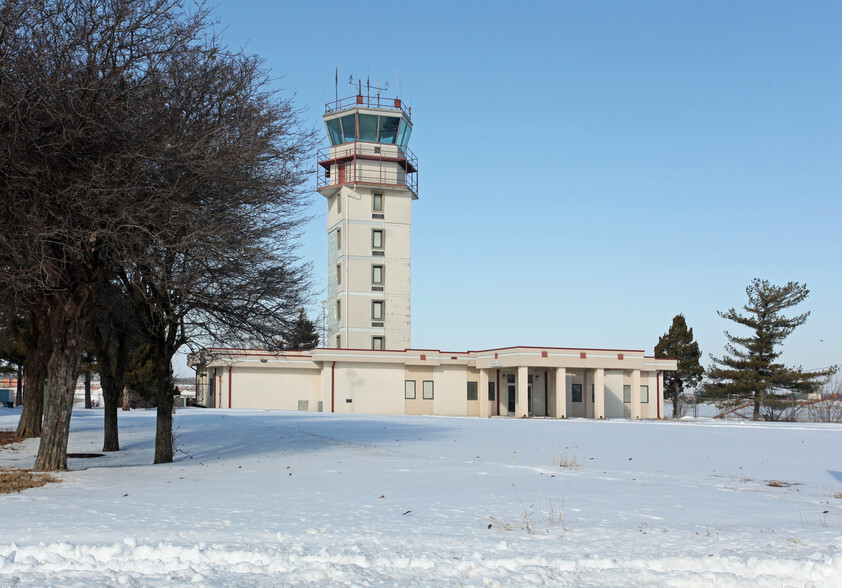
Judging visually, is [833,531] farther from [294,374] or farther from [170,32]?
[294,374]

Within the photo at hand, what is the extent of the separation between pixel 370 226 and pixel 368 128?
680cm

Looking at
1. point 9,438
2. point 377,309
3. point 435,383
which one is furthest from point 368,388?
point 9,438

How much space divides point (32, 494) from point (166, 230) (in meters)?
4.61

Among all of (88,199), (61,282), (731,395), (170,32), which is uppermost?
(170,32)

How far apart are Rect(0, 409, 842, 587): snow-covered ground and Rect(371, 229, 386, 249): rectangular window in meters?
36.1

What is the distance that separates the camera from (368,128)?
175ft

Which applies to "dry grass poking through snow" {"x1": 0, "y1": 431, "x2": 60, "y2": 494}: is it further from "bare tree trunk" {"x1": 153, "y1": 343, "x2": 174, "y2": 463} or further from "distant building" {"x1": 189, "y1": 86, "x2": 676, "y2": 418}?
"distant building" {"x1": 189, "y1": 86, "x2": 676, "y2": 418}

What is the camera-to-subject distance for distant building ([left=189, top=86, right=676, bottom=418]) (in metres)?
49.9

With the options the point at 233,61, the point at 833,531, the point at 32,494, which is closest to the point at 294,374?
the point at 233,61

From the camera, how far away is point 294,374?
51.3 m

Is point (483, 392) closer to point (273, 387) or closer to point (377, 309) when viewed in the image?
point (377, 309)

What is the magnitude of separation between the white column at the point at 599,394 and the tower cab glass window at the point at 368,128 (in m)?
20.9

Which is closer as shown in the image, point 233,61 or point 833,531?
point 833,531

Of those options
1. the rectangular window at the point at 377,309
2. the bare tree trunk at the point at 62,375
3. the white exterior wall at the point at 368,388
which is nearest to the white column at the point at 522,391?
the white exterior wall at the point at 368,388
